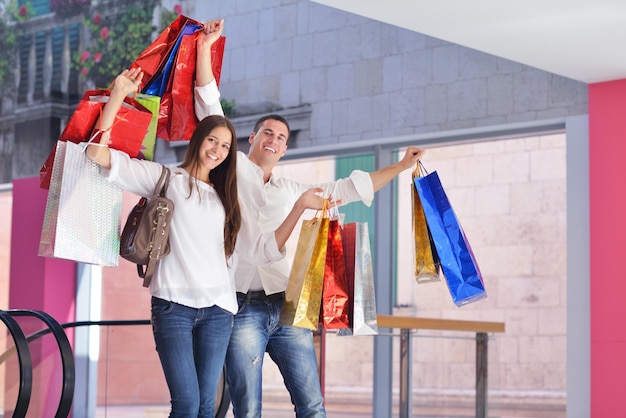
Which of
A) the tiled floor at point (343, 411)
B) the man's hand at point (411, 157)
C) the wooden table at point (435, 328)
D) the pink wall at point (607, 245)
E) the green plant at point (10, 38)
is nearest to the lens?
the man's hand at point (411, 157)

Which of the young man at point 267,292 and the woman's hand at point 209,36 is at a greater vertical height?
the woman's hand at point 209,36

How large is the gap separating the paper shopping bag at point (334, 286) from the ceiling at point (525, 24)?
155cm

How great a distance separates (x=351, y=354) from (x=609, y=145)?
2.76 metres

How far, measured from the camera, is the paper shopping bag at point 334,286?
3508 mm

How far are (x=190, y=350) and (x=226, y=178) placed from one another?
60cm

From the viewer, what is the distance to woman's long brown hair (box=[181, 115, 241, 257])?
332 cm

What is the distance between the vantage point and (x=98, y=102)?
329cm

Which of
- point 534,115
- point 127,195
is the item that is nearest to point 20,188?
point 127,195

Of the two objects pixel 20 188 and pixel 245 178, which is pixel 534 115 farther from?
pixel 20 188

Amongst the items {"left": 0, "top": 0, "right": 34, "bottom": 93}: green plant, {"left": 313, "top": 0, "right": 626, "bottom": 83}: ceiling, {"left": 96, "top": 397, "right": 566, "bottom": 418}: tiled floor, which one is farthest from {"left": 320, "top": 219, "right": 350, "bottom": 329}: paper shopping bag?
{"left": 0, "top": 0, "right": 34, "bottom": 93}: green plant

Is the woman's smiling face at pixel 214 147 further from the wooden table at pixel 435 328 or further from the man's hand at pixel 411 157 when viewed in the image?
the wooden table at pixel 435 328

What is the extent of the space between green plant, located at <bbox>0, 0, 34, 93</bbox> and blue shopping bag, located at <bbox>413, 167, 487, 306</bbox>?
7926 millimetres

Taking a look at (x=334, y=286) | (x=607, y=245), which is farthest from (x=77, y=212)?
(x=607, y=245)

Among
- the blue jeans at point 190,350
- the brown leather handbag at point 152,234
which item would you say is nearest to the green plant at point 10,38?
→ the brown leather handbag at point 152,234
